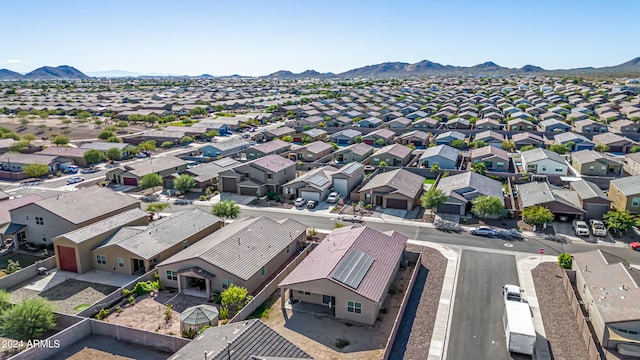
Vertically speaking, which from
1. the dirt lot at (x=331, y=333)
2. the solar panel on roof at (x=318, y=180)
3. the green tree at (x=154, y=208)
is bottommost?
the dirt lot at (x=331, y=333)

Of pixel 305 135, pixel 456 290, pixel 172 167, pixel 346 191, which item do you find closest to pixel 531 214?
pixel 456 290

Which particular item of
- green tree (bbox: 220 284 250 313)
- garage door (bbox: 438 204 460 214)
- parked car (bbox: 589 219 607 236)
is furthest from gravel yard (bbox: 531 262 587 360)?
green tree (bbox: 220 284 250 313)

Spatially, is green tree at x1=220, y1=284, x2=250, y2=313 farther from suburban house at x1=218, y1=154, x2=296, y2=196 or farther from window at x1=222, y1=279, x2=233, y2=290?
suburban house at x1=218, y1=154, x2=296, y2=196

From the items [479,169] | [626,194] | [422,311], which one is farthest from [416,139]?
[422,311]

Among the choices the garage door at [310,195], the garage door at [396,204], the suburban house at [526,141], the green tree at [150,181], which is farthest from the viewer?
the suburban house at [526,141]

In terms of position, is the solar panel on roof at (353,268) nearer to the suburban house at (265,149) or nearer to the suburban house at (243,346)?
the suburban house at (243,346)

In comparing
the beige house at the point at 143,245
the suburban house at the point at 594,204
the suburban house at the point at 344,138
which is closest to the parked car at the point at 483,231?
the suburban house at the point at 594,204

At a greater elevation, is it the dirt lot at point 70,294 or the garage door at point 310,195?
the garage door at point 310,195
